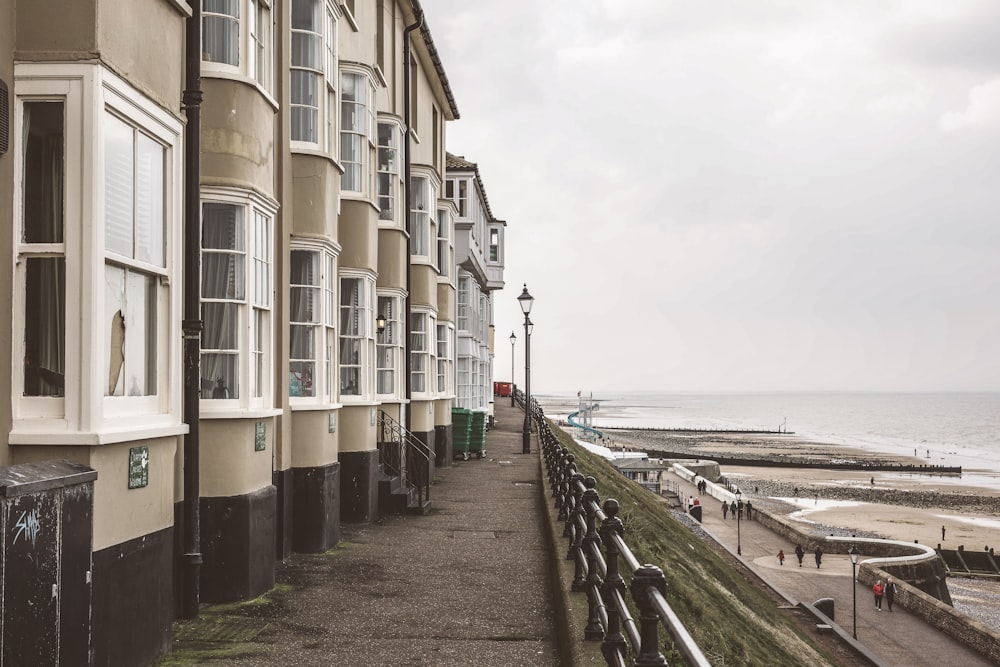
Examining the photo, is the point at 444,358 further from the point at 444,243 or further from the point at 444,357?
the point at 444,243

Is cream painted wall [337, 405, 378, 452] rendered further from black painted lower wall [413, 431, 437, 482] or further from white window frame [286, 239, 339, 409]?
black painted lower wall [413, 431, 437, 482]

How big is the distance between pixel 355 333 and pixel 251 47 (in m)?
6.22

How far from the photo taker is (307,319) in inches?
512

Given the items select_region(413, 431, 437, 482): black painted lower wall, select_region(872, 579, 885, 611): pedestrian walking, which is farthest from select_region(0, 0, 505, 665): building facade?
select_region(872, 579, 885, 611): pedestrian walking

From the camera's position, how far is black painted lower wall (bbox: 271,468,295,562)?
12.2 meters

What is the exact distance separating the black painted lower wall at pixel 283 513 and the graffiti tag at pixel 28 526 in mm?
7143

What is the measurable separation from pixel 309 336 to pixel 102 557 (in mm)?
7002

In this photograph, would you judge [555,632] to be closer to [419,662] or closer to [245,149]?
[419,662]

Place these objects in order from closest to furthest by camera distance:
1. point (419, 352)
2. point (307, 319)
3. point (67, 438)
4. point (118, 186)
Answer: point (67, 438), point (118, 186), point (307, 319), point (419, 352)

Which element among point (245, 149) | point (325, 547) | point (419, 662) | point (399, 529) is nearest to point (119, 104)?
point (245, 149)

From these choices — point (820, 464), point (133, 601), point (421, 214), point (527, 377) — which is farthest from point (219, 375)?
point (820, 464)

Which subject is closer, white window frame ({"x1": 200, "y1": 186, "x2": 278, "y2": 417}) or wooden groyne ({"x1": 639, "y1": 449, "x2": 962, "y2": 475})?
white window frame ({"x1": 200, "y1": 186, "x2": 278, "y2": 417})

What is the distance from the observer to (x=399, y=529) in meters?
15.4

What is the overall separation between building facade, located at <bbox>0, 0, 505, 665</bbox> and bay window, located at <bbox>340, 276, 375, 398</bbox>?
0.04m
